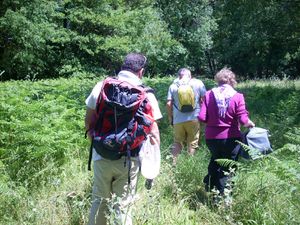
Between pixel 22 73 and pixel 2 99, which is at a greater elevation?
pixel 2 99

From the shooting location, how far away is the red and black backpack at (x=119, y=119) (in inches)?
145

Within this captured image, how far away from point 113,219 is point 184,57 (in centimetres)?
3546

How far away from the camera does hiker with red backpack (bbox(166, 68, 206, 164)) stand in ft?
22.5

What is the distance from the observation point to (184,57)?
38312mm

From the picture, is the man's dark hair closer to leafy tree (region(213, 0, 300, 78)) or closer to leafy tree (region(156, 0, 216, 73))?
leafy tree (region(213, 0, 300, 78))

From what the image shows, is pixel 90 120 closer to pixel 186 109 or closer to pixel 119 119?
pixel 119 119

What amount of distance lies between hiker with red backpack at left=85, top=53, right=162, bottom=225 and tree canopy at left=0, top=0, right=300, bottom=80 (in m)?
11.0

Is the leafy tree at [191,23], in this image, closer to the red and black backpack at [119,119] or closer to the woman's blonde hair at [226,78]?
the woman's blonde hair at [226,78]

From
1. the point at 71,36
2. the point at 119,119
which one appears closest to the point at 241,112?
the point at 119,119

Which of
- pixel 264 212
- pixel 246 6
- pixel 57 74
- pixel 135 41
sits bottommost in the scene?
pixel 57 74

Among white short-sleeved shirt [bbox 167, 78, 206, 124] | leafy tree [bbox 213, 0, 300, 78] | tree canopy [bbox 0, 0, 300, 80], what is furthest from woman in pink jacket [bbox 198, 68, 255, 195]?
leafy tree [bbox 213, 0, 300, 78]

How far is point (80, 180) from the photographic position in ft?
18.6

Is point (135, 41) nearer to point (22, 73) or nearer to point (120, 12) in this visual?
point (120, 12)

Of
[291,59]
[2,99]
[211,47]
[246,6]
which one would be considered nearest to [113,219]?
[2,99]
